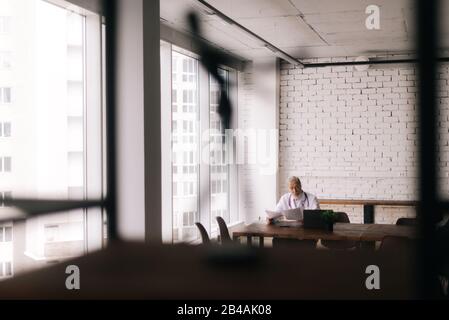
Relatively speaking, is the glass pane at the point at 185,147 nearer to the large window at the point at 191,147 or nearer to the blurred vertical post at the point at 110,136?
the large window at the point at 191,147

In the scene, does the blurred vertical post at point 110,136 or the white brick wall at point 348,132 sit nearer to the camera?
the blurred vertical post at point 110,136

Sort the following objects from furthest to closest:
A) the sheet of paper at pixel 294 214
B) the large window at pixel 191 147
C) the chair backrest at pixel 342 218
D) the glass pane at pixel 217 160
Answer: the glass pane at pixel 217 160 < the large window at pixel 191 147 < the chair backrest at pixel 342 218 < the sheet of paper at pixel 294 214

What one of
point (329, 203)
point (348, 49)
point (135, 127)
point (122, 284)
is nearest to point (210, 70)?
point (348, 49)

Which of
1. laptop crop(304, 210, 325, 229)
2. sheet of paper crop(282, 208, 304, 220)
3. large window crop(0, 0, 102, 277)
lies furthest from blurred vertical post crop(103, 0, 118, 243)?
sheet of paper crop(282, 208, 304, 220)

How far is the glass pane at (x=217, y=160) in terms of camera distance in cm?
722

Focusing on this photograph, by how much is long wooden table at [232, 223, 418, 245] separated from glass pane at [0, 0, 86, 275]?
58.3 inches

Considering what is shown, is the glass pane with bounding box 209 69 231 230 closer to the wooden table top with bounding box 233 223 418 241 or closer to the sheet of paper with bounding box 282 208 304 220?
the sheet of paper with bounding box 282 208 304 220

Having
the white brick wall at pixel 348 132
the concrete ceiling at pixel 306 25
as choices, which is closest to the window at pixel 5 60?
the concrete ceiling at pixel 306 25

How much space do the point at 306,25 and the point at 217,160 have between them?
8.04 feet

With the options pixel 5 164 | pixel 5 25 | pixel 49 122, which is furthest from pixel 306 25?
pixel 5 164

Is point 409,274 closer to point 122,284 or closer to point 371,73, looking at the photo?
point 122,284

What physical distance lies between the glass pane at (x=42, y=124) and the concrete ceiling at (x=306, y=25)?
1.03 meters

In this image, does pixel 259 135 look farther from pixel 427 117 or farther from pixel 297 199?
pixel 427 117

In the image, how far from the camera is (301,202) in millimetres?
5496
